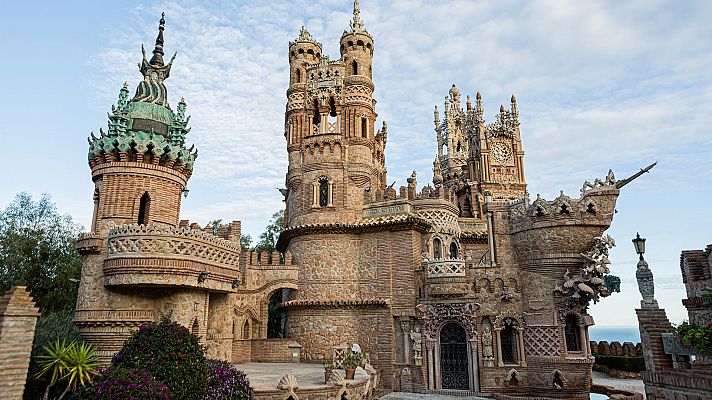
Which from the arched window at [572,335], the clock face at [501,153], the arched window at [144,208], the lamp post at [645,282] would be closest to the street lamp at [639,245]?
the lamp post at [645,282]

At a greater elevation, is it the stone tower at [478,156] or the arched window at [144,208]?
the stone tower at [478,156]

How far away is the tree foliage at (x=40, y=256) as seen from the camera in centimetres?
2153

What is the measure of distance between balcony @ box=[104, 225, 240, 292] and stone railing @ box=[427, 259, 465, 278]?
9768mm

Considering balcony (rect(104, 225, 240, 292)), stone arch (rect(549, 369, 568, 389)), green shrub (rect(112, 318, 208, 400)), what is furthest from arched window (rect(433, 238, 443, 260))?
green shrub (rect(112, 318, 208, 400))

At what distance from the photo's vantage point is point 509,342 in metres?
20.2

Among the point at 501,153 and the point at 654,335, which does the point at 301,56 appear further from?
the point at 654,335

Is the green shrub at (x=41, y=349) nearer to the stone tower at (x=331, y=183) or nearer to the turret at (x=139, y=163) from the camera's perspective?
the turret at (x=139, y=163)

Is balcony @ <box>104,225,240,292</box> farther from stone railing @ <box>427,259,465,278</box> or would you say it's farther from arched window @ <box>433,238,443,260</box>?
arched window @ <box>433,238,443,260</box>

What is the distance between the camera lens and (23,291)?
10062mm

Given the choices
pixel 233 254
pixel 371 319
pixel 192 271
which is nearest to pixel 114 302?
pixel 192 271

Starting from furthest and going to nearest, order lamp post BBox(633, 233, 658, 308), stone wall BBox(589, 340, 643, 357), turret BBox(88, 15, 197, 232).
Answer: stone wall BBox(589, 340, 643, 357) → turret BBox(88, 15, 197, 232) → lamp post BBox(633, 233, 658, 308)

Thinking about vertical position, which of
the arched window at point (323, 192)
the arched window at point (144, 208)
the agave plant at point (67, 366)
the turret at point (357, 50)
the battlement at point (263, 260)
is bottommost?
the agave plant at point (67, 366)

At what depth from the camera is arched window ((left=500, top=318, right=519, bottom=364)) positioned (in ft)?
64.5

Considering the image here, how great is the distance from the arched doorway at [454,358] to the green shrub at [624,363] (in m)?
12.5
